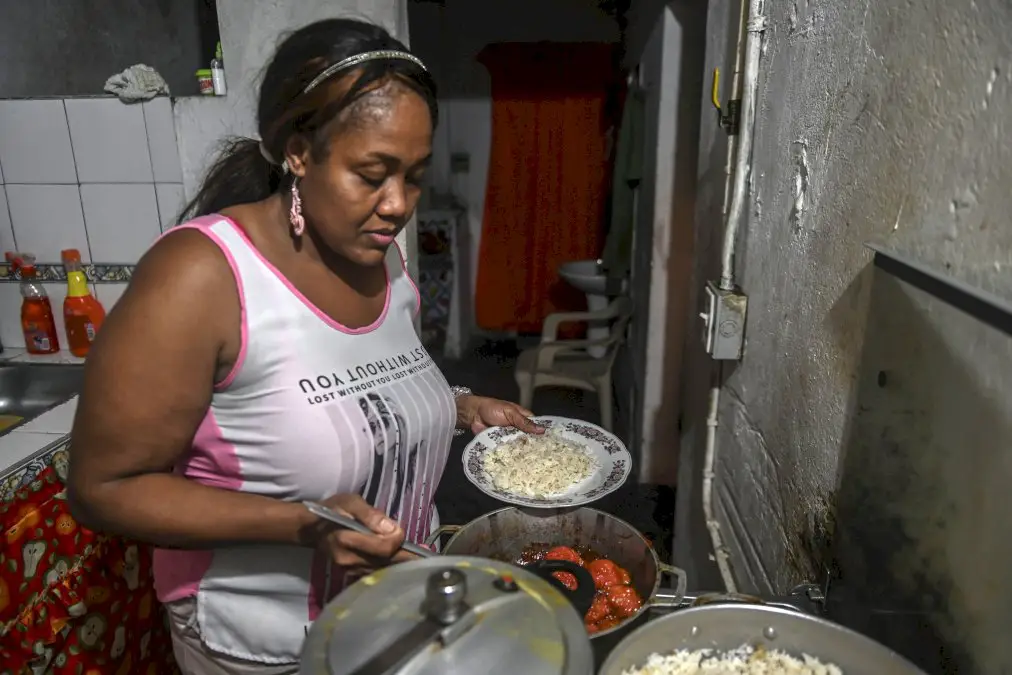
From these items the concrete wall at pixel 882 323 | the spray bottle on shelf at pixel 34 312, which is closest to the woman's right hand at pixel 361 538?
the concrete wall at pixel 882 323

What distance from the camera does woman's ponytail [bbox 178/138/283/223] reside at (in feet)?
3.66

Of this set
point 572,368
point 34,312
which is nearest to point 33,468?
point 34,312

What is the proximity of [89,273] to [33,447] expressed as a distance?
3.12 feet

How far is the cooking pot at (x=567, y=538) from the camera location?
1081mm

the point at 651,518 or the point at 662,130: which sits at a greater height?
the point at 662,130

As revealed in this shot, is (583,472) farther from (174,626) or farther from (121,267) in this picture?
(121,267)

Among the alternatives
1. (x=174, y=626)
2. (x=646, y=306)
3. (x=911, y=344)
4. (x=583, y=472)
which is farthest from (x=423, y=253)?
(x=911, y=344)

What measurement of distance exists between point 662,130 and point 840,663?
2775mm

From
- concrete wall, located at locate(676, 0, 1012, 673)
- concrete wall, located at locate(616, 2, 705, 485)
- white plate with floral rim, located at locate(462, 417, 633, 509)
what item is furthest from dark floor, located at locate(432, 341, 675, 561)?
concrete wall, located at locate(676, 0, 1012, 673)

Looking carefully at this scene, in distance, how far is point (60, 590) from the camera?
63.6 inches

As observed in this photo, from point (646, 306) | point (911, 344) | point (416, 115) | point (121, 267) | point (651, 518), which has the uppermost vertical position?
point (416, 115)

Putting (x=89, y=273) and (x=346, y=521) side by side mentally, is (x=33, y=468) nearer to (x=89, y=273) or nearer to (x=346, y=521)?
(x=89, y=273)

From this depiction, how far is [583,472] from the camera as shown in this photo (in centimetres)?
154

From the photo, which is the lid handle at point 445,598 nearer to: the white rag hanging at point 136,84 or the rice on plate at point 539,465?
the rice on plate at point 539,465
